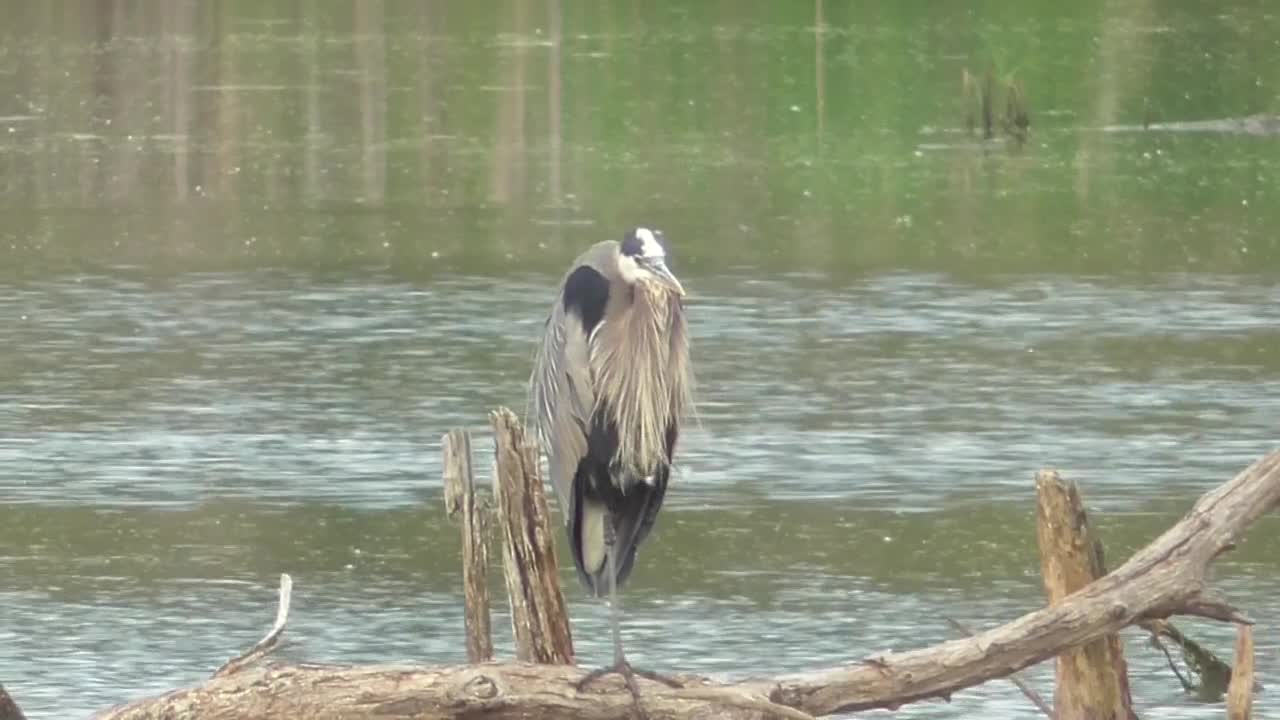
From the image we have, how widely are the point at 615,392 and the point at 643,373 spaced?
11 centimetres

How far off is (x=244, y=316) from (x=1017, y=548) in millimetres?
7555

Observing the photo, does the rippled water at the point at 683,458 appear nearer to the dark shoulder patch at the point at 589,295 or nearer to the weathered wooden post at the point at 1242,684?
the weathered wooden post at the point at 1242,684

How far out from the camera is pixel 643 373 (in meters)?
8.00

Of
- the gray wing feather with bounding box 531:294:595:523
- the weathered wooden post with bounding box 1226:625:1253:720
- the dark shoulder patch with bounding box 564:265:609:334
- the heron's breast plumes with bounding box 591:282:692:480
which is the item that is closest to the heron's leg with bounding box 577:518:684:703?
the gray wing feather with bounding box 531:294:595:523

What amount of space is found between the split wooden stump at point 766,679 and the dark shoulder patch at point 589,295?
34cm

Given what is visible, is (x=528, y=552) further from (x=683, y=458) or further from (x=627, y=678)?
(x=683, y=458)

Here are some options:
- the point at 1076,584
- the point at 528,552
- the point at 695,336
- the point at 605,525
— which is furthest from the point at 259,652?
the point at 695,336

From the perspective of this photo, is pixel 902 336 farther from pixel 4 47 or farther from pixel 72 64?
pixel 4 47

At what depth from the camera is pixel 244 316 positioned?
19.2 metres

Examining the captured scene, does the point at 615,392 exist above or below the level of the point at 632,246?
below

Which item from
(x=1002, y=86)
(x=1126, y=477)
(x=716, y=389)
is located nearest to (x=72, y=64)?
(x=1002, y=86)

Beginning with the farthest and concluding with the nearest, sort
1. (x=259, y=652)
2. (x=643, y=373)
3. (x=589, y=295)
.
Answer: (x=589, y=295)
(x=643, y=373)
(x=259, y=652)

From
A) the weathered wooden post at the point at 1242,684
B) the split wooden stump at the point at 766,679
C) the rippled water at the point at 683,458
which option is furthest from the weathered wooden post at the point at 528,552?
the rippled water at the point at 683,458

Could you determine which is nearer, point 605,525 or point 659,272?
point 659,272
